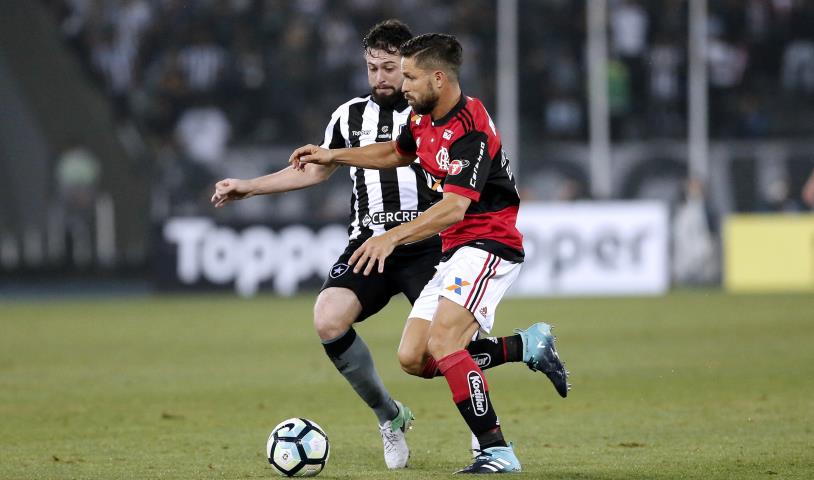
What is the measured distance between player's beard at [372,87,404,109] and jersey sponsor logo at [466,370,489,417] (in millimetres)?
1925

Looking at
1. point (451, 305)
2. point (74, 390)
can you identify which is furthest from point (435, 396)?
point (451, 305)

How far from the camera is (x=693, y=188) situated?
2206 centimetres

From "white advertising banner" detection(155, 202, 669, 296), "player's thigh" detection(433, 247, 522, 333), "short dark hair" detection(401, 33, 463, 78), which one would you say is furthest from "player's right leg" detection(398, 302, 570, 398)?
"white advertising banner" detection(155, 202, 669, 296)

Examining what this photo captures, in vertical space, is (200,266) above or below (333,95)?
below

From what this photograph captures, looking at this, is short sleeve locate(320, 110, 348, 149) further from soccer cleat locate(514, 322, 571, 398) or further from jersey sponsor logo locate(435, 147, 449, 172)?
soccer cleat locate(514, 322, 571, 398)

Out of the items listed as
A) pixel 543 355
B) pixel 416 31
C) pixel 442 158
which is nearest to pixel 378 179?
pixel 442 158

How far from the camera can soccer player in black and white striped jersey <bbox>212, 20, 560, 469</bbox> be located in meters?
7.07

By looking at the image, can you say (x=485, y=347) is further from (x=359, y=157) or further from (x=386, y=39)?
(x=386, y=39)

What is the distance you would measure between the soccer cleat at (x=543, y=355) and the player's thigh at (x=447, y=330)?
51 cm

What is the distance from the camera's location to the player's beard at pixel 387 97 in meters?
7.49

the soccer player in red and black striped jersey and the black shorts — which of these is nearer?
the soccer player in red and black striped jersey

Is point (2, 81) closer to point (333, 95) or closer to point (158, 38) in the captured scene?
point (158, 38)

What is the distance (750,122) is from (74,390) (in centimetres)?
1689

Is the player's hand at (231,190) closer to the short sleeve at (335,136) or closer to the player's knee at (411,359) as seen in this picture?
the short sleeve at (335,136)
